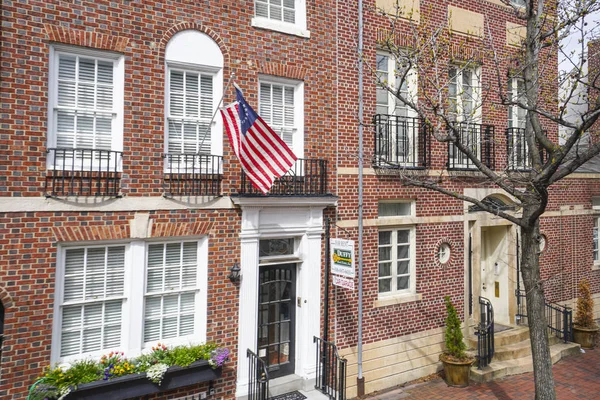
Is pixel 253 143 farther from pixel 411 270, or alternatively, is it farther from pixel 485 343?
pixel 485 343

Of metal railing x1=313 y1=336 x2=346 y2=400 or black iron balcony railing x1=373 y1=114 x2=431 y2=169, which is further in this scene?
black iron balcony railing x1=373 y1=114 x2=431 y2=169

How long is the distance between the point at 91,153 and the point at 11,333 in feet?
8.74

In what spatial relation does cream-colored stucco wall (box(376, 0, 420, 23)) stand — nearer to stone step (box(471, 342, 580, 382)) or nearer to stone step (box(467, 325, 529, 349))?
stone step (box(467, 325, 529, 349))

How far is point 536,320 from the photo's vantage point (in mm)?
6461

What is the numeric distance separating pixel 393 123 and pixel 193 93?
4.63 meters

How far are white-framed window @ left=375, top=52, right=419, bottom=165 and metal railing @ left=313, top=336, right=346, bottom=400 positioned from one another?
4.11 meters

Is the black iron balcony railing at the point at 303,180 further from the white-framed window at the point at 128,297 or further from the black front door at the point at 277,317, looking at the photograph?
the white-framed window at the point at 128,297

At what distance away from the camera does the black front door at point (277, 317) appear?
8.00m

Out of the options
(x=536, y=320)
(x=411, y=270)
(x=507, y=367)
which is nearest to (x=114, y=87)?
(x=411, y=270)

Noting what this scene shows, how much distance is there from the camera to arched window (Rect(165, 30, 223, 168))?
278 inches

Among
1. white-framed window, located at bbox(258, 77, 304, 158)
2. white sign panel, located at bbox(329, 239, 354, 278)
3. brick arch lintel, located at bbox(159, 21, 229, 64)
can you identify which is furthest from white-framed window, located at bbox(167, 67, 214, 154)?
white sign panel, located at bbox(329, 239, 354, 278)

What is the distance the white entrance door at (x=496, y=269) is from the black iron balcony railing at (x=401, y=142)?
3.30 m

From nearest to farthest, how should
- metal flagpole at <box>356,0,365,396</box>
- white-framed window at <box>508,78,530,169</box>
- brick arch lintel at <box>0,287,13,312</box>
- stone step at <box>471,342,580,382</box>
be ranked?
brick arch lintel at <box>0,287,13,312</box> → metal flagpole at <box>356,0,365,396</box> → stone step at <box>471,342,580,382</box> → white-framed window at <box>508,78,530,169</box>

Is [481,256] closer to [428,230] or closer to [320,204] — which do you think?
[428,230]
